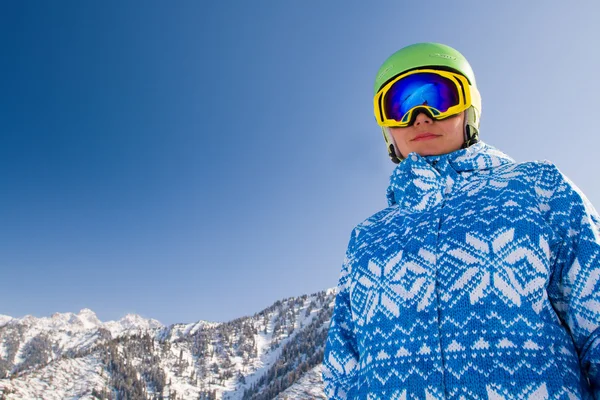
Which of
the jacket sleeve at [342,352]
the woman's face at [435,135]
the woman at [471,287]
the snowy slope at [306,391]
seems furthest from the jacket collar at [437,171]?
the snowy slope at [306,391]

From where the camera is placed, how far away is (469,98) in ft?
11.0

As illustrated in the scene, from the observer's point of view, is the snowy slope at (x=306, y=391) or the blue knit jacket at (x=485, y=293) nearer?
the blue knit jacket at (x=485, y=293)

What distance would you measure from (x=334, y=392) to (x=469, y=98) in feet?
8.86

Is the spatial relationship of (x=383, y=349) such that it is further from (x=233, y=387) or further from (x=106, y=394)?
(x=233, y=387)

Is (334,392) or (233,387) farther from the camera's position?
(233,387)

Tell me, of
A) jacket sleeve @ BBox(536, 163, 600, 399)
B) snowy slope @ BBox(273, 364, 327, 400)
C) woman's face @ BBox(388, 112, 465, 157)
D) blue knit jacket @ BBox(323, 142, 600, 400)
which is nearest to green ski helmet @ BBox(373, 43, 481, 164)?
woman's face @ BBox(388, 112, 465, 157)

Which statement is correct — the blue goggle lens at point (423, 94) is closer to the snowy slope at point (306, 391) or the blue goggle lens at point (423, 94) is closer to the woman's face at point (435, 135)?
the woman's face at point (435, 135)

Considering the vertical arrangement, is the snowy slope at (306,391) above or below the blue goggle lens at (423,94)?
above

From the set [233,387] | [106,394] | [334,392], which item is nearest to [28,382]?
[106,394]

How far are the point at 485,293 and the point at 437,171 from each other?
108 cm

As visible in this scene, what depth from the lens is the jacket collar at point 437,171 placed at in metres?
2.82

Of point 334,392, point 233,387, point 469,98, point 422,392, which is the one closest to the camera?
point 422,392

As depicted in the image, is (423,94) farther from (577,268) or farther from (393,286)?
(577,268)

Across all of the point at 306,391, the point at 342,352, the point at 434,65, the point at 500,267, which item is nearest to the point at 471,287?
the point at 500,267
